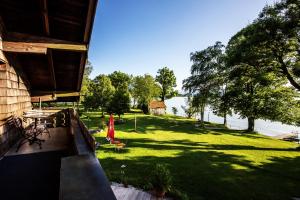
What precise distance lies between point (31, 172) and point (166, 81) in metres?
50.4

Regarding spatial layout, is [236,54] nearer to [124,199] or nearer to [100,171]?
[124,199]

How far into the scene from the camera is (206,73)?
104 feet

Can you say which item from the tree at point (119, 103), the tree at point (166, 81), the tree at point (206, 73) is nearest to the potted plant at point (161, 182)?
the tree at point (119, 103)

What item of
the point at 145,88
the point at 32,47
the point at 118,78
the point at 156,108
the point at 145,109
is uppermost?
the point at 118,78

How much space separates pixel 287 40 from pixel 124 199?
56.0 ft

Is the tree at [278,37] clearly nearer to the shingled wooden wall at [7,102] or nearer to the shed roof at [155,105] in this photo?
the shingled wooden wall at [7,102]

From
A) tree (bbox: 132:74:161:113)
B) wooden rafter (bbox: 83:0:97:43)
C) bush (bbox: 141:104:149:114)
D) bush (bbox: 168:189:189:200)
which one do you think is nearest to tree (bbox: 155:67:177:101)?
tree (bbox: 132:74:161:113)

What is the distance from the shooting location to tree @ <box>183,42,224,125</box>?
30.9 metres

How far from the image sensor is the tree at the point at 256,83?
1648cm

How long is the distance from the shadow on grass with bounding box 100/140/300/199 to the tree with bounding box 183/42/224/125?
671 inches

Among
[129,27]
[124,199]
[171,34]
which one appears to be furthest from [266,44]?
[124,199]

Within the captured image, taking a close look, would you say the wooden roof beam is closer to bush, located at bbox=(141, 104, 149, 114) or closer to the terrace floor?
the terrace floor

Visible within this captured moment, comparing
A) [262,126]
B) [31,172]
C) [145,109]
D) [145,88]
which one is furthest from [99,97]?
[262,126]

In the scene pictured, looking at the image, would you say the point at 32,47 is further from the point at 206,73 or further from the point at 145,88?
the point at 145,88
